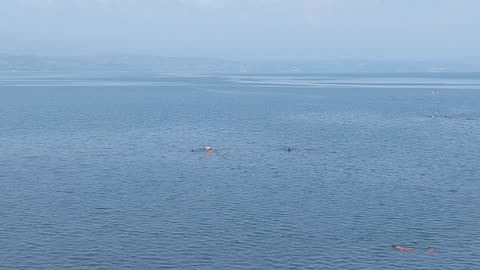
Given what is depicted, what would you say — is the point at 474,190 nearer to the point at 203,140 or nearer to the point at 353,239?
the point at 353,239

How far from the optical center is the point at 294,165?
350 feet

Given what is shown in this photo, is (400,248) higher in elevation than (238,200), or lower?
higher

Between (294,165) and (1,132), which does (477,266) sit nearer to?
(294,165)

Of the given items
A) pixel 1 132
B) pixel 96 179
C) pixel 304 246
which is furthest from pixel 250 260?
pixel 1 132

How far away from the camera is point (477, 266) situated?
195 feet

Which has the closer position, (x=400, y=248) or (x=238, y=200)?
(x=400, y=248)

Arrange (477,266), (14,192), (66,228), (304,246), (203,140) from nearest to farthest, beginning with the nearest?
1. (477,266)
2. (304,246)
3. (66,228)
4. (14,192)
5. (203,140)

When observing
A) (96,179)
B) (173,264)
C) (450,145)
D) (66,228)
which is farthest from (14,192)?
(450,145)

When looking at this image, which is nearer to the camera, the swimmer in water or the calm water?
the calm water

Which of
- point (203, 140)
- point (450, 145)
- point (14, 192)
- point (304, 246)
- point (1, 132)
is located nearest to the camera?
point (304, 246)

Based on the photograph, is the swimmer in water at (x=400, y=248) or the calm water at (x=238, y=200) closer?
the calm water at (x=238, y=200)

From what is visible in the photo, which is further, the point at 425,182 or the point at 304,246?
the point at 425,182

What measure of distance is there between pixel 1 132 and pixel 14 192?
2719 inches

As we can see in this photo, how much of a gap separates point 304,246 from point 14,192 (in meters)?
43.7
